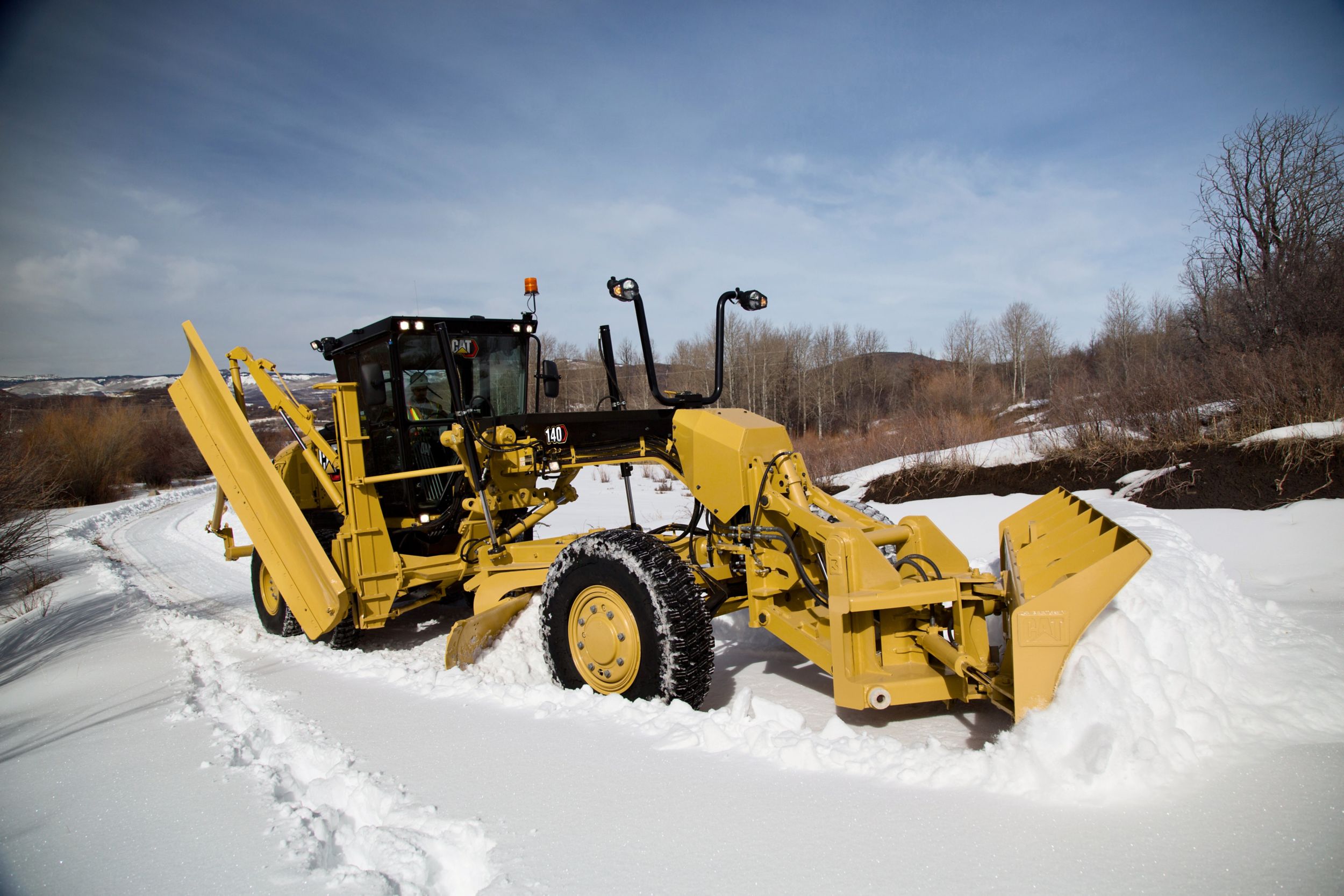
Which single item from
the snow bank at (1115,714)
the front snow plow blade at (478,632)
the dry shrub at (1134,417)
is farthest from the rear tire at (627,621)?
the dry shrub at (1134,417)

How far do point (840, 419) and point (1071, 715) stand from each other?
119 ft

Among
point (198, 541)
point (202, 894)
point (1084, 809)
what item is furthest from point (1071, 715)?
point (198, 541)

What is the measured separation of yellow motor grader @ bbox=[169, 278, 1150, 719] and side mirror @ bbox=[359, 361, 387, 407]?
0.02 m

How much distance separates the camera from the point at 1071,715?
Result: 275 cm

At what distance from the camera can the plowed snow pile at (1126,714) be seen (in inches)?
105

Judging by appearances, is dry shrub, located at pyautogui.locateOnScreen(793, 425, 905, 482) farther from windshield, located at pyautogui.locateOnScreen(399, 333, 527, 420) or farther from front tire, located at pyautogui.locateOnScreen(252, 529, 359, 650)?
front tire, located at pyautogui.locateOnScreen(252, 529, 359, 650)

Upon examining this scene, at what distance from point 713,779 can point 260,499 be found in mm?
4063

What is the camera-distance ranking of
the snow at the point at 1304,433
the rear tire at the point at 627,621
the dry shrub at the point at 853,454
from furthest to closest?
1. the dry shrub at the point at 853,454
2. the snow at the point at 1304,433
3. the rear tire at the point at 627,621

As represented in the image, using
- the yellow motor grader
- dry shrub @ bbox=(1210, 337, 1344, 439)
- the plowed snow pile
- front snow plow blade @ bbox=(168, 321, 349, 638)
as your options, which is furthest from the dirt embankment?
front snow plow blade @ bbox=(168, 321, 349, 638)

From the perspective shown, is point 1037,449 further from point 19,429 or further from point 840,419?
point 840,419

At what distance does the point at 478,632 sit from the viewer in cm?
473

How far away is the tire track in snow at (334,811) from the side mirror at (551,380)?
267 centimetres

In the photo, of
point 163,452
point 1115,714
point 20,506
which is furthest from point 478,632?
point 163,452

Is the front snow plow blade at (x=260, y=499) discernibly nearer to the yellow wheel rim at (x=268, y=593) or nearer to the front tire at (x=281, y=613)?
the front tire at (x=281, y=613)
